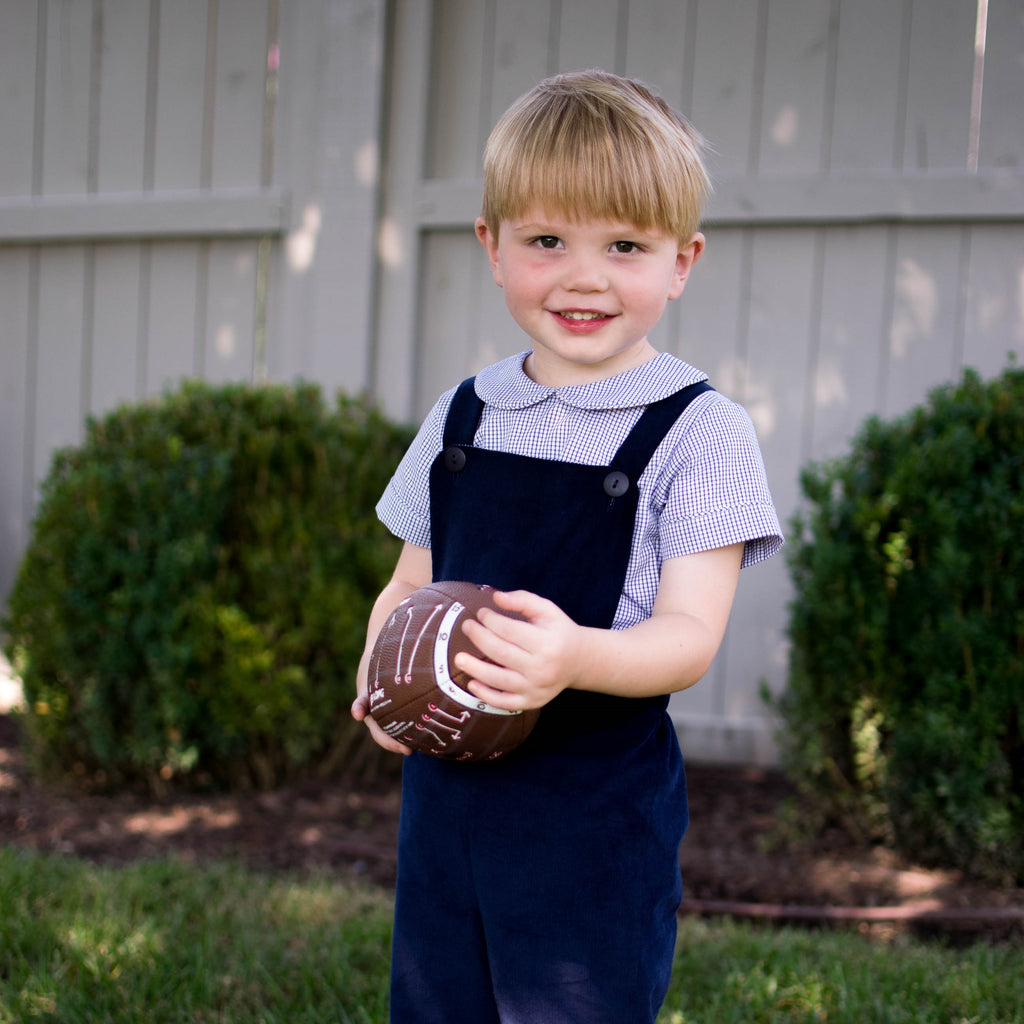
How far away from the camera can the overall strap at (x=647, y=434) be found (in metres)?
1.67

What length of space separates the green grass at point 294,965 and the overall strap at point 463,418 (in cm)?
141

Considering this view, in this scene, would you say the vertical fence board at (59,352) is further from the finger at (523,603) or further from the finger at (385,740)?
the finger at (523,603)

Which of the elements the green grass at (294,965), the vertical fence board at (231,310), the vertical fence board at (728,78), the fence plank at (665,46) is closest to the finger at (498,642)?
the green grass at (294,965)

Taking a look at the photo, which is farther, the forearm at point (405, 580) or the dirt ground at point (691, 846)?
the dirt ground at point (691, 846)

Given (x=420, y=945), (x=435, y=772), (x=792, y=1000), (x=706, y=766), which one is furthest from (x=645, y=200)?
(x=706, y=766)

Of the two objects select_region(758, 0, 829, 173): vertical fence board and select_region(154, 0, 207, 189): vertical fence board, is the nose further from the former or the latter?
select_region(154, 0, 207, 189): vertical fence board

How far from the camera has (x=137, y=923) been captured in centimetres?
297

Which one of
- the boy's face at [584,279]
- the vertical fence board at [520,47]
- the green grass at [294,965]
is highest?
the vertical fence board at [520,47]

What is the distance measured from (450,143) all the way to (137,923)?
3609 millimetres

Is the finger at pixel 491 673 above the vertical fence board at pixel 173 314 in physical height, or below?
below

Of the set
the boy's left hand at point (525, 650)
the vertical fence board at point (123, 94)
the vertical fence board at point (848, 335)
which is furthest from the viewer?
the vertical fence board at point (123, 94)

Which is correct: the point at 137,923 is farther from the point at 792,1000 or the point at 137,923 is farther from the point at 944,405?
the point at 944,405

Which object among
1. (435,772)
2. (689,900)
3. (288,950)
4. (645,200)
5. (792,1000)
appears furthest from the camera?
(689,900)

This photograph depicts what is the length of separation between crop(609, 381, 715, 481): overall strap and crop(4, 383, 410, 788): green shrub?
2674mm
